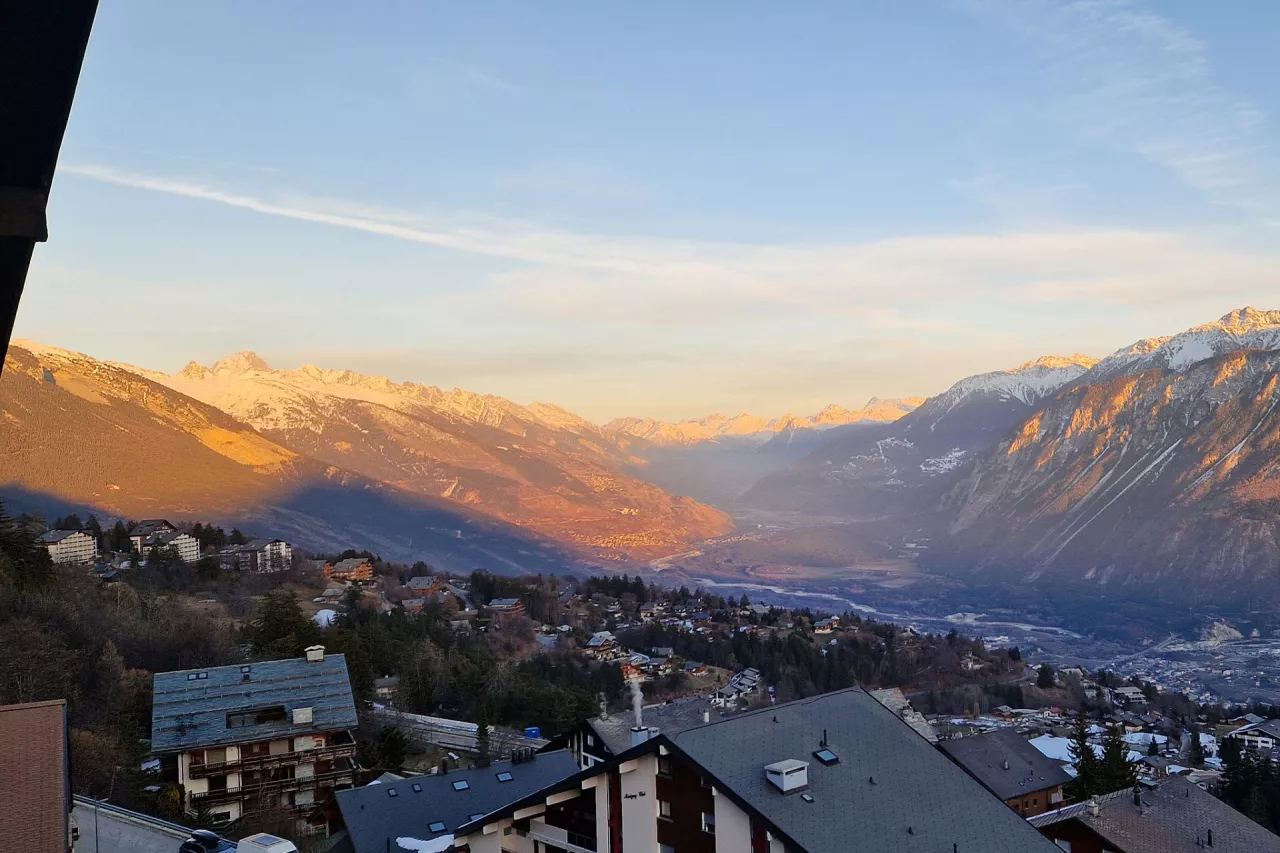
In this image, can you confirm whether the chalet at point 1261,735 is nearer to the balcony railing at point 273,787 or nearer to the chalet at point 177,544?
the balcony railing at point 273,787

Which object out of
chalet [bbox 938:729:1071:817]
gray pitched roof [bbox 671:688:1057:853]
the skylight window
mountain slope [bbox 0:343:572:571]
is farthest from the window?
mountain slope [bbox 0:343:572:571]

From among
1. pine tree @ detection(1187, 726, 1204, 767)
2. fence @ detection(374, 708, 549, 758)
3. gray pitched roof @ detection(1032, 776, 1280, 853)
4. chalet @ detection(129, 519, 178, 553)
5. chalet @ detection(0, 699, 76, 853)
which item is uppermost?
chalet @ detection(0, 699, 76, 853)

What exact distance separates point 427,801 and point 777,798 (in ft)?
30.4

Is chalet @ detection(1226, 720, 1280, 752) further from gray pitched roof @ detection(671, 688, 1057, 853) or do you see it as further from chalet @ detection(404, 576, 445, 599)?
gray pitched roof @ detection(671, 688, 1057, 853)

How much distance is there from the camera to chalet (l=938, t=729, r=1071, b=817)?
35.0 m

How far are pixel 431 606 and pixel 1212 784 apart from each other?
160ft

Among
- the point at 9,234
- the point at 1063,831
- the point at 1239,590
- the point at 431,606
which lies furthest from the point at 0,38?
the point at 1239,590

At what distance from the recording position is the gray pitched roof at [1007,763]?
3519 centimetres

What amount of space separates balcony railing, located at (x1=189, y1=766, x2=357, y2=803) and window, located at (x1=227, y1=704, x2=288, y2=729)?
4.85ft

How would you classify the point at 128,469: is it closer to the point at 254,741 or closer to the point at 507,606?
the point at 507,606

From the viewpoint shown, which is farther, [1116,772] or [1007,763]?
→ [1007,763]

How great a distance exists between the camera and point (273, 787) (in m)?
24.8

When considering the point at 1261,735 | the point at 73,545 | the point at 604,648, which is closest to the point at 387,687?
the point at 604,648

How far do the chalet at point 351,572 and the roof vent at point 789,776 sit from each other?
71.6 metres
